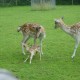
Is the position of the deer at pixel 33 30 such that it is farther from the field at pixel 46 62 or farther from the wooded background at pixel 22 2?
the wooded background at pixel 22 2

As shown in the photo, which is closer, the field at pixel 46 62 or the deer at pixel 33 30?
the field at pixel 46 62

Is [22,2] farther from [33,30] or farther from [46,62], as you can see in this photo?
[46,62]

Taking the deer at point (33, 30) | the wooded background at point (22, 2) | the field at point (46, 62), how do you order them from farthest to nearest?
the wooded background at point (22, 2) < the deer at point (33, 30) < the field at point (46, 62)

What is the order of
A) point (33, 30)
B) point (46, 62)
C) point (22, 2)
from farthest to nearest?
1. point (22, 2)
2. point (33, 30)
3. point (46, 62)

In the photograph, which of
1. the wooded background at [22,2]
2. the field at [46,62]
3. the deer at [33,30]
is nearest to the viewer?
the field at [46,62]

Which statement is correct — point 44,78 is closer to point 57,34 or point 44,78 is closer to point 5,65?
point 5,65

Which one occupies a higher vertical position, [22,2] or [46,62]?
[46,62]

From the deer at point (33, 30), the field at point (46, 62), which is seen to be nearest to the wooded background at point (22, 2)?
the field at point (46, 62)

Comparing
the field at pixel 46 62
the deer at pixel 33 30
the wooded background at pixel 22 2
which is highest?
the deer at pixel 33 30

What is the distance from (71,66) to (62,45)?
2862 mm

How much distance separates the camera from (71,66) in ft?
19.8

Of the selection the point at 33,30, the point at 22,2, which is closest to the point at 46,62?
the point at 33,30

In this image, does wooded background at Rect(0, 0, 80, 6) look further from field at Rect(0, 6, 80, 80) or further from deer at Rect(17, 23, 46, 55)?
deer at Rect(17, 23, 46, 55)

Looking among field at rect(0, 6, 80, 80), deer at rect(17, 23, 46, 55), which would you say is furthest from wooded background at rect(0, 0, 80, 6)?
deer at rect(17, 23, 46, 55)
